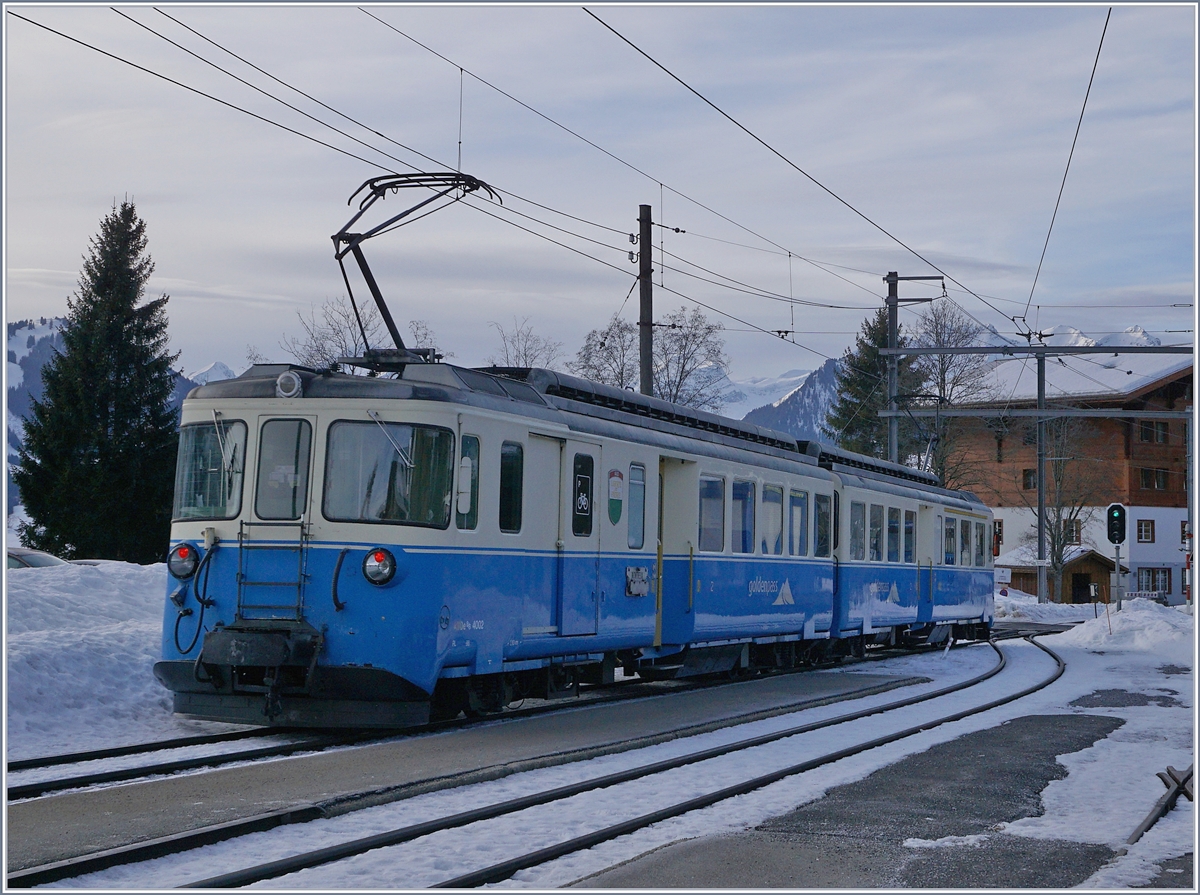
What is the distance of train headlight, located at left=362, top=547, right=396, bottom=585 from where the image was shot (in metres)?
11.1

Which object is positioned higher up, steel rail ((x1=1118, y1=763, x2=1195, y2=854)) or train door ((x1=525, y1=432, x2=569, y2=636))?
train door ((x1=525, y1=432, x2=569, y2=636))

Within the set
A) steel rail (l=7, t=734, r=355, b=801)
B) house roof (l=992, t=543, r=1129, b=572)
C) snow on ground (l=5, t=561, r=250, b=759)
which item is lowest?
steel rail (l=7, t=734, r=355, b=801)

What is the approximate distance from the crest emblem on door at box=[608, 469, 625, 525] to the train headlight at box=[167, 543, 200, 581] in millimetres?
4265

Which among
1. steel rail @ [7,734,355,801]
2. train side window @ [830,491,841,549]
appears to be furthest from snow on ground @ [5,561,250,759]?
train side window @ [830,491,841,549]

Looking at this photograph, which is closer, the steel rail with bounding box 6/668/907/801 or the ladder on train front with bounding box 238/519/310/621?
the steel rail with bounding box 6/668/907/801

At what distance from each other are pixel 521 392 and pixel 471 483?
5.03ft

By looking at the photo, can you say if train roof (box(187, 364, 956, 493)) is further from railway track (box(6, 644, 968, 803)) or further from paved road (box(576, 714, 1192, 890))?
paved road (box(576, 714, 1192, 890))

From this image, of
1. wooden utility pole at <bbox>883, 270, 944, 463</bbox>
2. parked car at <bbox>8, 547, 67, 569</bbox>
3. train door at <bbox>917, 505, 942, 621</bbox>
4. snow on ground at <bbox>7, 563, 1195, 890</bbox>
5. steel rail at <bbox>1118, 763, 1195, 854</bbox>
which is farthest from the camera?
wooden utility pole at <bbox>883, 270, 944, 463</bbox>

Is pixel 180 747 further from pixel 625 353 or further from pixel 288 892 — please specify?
pixel 625 353

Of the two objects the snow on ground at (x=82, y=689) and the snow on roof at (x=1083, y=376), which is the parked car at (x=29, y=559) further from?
the snow on roof at (x=1083, y=376)

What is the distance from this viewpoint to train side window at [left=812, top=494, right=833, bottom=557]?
20.2m

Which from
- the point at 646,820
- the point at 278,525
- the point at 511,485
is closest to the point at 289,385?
the point at 278,525

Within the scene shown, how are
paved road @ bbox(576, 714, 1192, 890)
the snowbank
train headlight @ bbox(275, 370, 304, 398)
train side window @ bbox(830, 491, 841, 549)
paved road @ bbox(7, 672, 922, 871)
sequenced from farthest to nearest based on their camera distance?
the snowbank, train side window @ bbox(830, 491, 841, 549), train headlight @ bbox(275, 370, 304, 398), paved road @ bbox(7, 672, 922, 871), paved road @ bbox(576, 714, 1192, 890)

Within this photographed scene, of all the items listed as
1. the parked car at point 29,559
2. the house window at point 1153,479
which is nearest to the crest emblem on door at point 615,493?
the parked car at point 29,559
